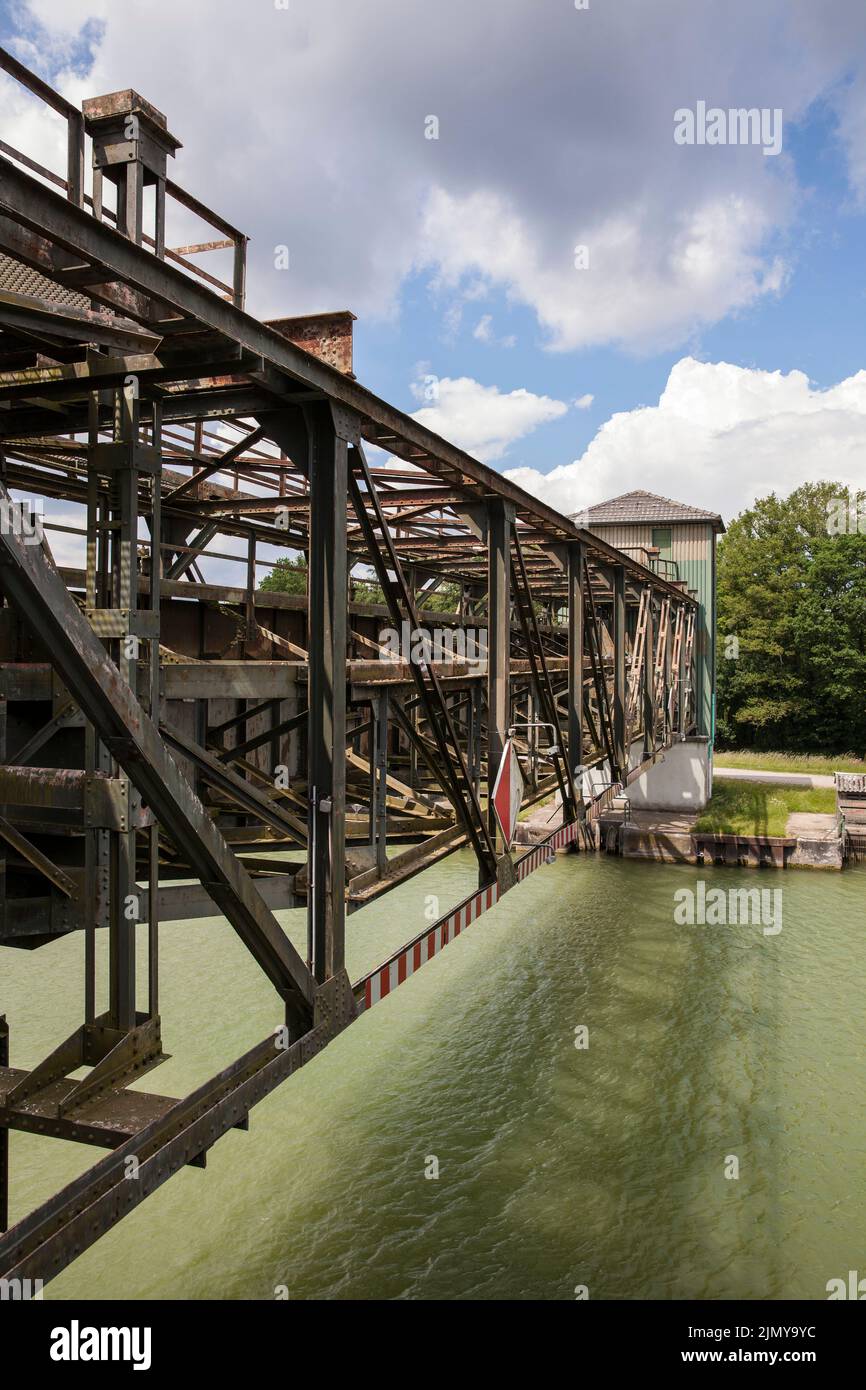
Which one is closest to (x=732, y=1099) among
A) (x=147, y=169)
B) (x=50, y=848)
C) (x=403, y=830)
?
(x=403, y=830)

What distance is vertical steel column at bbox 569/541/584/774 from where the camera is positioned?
1183 cm

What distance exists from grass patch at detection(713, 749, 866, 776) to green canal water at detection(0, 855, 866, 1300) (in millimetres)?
25811

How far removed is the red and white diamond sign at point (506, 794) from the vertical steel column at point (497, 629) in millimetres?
104

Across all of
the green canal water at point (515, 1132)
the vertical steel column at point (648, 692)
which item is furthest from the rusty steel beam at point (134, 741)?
the vertical steel column at point (648, 692)

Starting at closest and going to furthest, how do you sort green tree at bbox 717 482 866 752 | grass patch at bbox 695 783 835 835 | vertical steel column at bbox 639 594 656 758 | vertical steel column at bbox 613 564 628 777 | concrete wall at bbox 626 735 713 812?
1. vertical steel column at bbox 613 564 628 777
2. vertical steel column at bbox 639 594 656 758
3. grass patch at bbox 695 783 835 835
4. concrete wall at bbox 626 735 713 812
5. green tree at bbox 717 482 866 752

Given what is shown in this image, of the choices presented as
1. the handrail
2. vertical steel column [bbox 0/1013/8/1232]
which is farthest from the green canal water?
the handrail

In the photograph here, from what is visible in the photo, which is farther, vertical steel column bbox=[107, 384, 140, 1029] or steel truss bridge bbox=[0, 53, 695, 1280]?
vertical steel column bbox=[107, 384, 140, 1029]

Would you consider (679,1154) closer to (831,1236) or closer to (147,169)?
(831,1236)

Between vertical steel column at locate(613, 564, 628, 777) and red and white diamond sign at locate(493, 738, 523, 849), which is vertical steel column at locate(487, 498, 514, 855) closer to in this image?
red and white diamond sign at locate(493, 738, 523, 849)

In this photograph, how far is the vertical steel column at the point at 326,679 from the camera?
5203mm

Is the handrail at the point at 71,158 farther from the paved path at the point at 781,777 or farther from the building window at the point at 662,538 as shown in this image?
the paved path at the point at 781,777

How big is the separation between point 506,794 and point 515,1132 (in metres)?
4.66

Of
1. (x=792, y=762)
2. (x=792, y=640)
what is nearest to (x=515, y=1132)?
(x=792, y=762)
